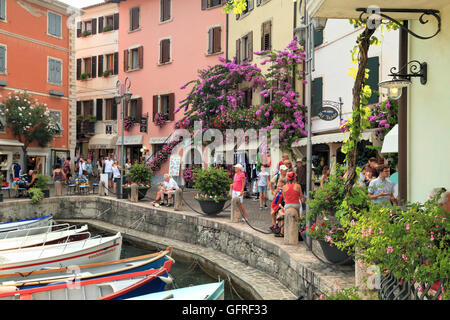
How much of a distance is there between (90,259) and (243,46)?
14.6m

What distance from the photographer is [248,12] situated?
21.8 metres

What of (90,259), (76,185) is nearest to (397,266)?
(90,259)

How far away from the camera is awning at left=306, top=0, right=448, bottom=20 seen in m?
5.78

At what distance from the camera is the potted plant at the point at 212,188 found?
42.2 ft

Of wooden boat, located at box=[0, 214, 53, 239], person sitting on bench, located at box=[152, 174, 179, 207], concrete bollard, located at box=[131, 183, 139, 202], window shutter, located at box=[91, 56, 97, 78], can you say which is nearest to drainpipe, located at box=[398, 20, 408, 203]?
person sitting on bench, located at box=[152, 174, 179, 207]

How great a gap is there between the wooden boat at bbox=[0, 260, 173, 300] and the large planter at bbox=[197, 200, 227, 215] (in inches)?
199

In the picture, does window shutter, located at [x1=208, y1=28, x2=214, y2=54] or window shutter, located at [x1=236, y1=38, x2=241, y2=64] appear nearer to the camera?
window shutter, located at [x1=236, y1=38, x2=241, y2=64]

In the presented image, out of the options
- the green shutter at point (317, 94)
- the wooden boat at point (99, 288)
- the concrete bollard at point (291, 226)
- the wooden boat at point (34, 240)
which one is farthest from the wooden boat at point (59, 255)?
the green shutter at point (317, 94)

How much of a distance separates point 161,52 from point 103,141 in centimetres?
760

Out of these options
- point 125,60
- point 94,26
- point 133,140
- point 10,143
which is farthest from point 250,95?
point 94,26

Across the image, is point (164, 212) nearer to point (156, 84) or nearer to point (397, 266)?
point (397, 266)

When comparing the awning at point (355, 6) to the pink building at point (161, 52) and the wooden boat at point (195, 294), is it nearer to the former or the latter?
the wooden boat at point (195, 294)

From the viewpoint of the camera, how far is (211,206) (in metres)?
13.0

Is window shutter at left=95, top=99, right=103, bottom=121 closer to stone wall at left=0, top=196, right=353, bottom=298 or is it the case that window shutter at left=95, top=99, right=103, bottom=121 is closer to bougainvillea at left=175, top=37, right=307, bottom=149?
bougainvillea at left=175, top=37, right=307, bottom=149
